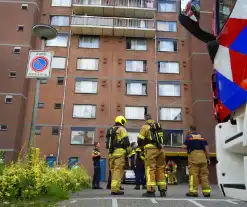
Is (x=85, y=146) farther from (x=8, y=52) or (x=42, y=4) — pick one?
(x=42, y=4)

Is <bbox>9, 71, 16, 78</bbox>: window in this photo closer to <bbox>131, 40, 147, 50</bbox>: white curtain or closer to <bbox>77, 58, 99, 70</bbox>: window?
<bbox>77, 58, 99, 70</bbox>: window

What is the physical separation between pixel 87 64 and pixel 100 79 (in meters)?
2.23

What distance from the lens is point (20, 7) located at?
100 feet

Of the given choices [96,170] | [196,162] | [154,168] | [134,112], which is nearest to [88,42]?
[134,112]

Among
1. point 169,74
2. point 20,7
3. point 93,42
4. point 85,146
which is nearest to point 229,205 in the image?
point 85,146

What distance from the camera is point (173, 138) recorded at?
28062 millimetres

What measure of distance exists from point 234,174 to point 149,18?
31833 millimetres

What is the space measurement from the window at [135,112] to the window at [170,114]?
1797mm

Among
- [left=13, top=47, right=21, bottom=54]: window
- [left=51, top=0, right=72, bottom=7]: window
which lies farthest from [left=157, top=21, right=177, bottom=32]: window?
[left=13, top=47, right=21, bottom=54]: window

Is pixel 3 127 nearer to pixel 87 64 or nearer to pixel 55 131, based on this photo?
pixel 55 131

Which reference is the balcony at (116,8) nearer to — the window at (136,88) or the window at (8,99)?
the window at (136,88)

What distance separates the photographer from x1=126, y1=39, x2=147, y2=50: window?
31547 millimetres

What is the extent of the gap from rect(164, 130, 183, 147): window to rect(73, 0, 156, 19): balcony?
13.5m

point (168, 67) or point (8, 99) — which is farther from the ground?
point (168, 67)
